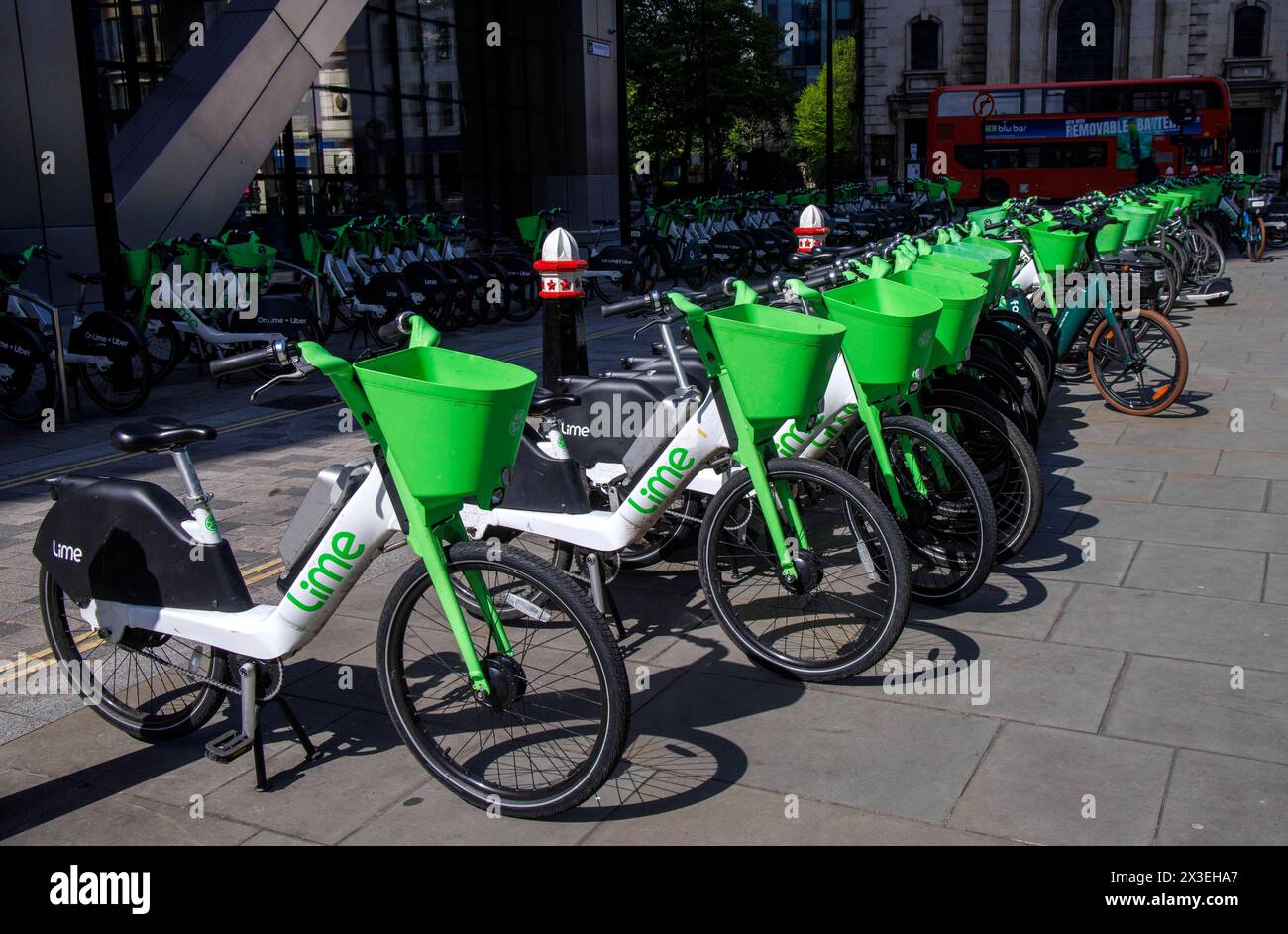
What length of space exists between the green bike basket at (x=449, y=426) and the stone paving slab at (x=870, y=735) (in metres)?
0.93

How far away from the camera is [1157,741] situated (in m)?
3.57

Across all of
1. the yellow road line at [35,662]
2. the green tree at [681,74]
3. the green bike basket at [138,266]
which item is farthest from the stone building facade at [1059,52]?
the yellow road line at [35,662]

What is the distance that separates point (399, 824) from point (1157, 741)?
2.14 metres

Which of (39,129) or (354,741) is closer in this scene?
(354,741)

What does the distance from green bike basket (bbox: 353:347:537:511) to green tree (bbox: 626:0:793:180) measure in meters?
43.2

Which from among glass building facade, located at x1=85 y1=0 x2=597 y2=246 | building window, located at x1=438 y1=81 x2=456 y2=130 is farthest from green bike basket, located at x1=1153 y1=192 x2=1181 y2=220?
building window, located at x1=438 y1=81 x2=456 y2=130

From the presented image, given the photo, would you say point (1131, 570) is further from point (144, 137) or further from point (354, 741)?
point (144, 137)

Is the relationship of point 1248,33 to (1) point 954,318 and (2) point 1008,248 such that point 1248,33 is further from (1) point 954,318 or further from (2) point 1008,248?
(1) point 954,318

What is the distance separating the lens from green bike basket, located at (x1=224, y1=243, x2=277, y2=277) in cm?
1110

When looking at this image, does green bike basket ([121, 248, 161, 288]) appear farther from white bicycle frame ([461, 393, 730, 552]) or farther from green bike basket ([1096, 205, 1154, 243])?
green bike basket ([1096, 205, 1154, 243])

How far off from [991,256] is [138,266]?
283 inches

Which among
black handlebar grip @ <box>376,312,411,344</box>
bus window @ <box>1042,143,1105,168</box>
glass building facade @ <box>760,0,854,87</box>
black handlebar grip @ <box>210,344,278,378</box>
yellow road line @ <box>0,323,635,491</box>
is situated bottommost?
yellow road line @ <box>0,323,635,491</box>
